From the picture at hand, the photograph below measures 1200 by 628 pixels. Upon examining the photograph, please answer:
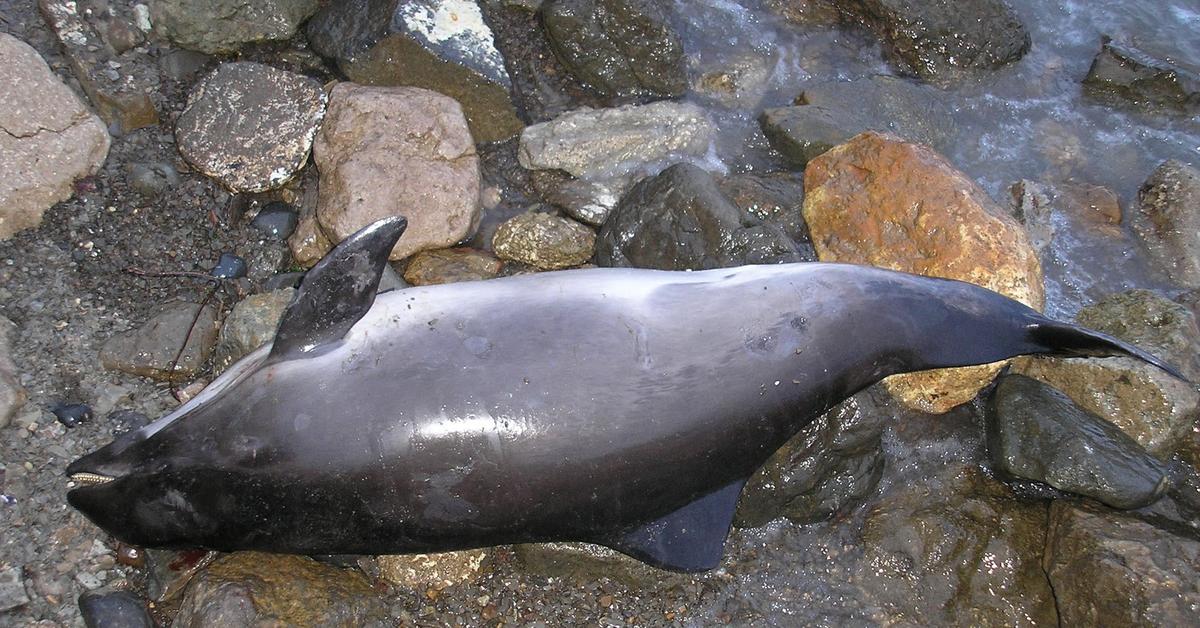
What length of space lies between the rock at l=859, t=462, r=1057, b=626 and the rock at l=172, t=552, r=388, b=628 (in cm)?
272

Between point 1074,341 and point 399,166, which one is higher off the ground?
point 399,166

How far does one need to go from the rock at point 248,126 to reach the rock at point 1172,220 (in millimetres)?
6084

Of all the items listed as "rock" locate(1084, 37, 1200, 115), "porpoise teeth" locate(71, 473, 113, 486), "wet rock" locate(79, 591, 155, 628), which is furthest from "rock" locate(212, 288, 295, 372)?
"rock" locate(1084, 37, 1200, 115)

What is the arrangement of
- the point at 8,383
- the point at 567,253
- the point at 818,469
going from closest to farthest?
A: the point at 8,383
the point at 818,469
the point at 567,253

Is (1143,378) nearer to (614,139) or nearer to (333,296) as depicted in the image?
(614,139)

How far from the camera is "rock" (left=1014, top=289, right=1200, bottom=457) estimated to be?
4.99m

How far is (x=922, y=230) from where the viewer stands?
509 cm

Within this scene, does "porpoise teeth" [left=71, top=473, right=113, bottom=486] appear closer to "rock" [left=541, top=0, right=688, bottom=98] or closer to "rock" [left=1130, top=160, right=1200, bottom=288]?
"rock" [left=541, top=0, right=688, bottom=98]

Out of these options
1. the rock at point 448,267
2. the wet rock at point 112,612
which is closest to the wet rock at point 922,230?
the rock at point 448,267

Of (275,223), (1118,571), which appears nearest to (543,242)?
(275,223)

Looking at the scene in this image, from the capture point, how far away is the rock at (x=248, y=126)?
17.5 feet

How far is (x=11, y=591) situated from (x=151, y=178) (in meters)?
2.48

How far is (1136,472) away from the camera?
15.3ft

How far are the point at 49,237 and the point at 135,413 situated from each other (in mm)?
1263
